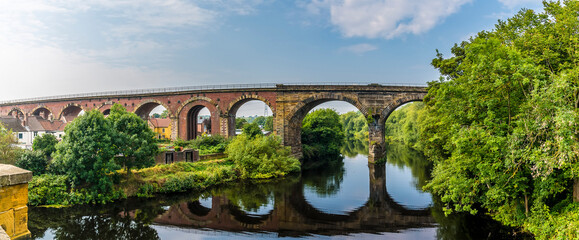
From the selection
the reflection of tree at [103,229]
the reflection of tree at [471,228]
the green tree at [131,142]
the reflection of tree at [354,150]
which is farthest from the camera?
the reflection of tree at [354,150]

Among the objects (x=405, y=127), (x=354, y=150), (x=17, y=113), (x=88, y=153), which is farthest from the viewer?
(x=17, y=113)

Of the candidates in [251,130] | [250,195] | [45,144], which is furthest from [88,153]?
[251,130]

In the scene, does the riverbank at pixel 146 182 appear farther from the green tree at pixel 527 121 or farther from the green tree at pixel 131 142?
the green tree at pixel 527 121

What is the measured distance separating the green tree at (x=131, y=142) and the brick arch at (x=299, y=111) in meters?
14.4

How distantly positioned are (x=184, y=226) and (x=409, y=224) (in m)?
9.62

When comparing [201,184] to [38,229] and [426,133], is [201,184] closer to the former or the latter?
[38,229]

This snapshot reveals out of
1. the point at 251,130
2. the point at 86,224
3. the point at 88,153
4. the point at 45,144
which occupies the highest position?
the point at 251,130

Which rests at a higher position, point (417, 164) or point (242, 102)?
point (242, 102)

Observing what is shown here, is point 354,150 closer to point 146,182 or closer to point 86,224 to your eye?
point 146,182

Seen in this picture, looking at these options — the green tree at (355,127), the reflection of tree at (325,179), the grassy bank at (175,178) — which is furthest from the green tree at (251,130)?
the green tree at (355,127)

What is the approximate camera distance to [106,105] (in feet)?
122

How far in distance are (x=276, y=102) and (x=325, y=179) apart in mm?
10110

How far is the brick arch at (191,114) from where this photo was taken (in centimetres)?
3269

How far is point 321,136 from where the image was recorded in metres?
38.5
